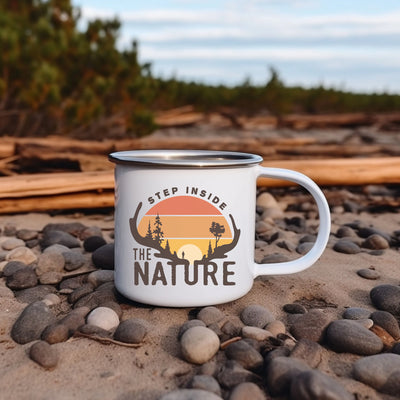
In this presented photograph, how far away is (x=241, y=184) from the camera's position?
66.8 inches

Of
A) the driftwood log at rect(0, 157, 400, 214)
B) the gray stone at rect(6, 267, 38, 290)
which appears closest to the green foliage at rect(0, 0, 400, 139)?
the driftwood log at rect(0, 157, 400, 214)

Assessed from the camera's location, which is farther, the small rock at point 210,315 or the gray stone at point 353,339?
the small rock at point 210,315

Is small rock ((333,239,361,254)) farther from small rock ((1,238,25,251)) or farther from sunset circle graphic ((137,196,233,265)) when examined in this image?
small rock ((1,238,25,251))

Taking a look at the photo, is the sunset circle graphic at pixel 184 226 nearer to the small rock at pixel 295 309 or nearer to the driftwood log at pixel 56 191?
the small rock at pixel 295 309

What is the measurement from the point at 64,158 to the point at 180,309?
6.23 ft

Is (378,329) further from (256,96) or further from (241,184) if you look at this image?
(256,96)

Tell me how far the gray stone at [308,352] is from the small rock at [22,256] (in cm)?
132

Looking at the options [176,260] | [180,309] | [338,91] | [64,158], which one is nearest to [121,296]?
[180,309]

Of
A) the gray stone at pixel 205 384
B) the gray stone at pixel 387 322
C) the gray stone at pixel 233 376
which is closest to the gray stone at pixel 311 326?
the gray stone at pixel 387 322

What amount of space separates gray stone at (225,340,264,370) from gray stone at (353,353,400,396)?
0.89 ft

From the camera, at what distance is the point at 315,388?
1.27m

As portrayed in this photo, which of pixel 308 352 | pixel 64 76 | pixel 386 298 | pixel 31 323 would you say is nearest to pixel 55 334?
pixel 31 323

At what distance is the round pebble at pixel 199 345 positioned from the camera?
1.49m

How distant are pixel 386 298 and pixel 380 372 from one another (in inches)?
20.6
